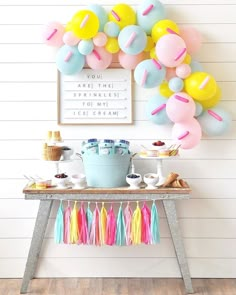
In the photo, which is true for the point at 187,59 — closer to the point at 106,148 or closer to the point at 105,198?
the point at 106,148

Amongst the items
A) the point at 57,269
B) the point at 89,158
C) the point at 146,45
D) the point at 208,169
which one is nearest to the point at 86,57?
Result: the point at 146,45

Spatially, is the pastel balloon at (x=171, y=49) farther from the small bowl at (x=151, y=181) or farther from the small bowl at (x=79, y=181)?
the small bowl at (x=79, y=181)

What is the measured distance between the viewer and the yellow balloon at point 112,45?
2670mm

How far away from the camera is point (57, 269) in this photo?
2928 millimetres

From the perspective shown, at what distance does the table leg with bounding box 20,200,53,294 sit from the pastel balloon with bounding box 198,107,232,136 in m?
0.97

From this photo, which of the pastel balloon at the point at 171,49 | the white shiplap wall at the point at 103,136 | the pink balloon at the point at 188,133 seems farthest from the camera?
the white shiplap wall at the point at 103,136

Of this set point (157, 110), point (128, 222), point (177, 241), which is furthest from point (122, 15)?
point (177, 241)

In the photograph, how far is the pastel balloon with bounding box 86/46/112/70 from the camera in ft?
8.79

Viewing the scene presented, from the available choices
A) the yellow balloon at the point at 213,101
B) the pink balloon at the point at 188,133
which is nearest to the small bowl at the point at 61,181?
the pink balloon at the point at 188,133

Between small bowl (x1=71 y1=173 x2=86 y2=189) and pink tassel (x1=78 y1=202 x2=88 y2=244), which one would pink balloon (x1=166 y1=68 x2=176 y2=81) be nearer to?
small bowl (x1=71 y1=173 x2=86 y2=189)

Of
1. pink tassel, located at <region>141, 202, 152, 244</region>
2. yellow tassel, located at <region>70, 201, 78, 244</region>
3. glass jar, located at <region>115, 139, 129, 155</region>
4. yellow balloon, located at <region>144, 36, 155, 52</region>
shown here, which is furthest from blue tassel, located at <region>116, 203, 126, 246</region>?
yellow balloon, located at <region>144, 36, 155, 52</region>

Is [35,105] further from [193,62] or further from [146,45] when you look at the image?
[193,62]

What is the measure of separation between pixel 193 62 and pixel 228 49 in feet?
0.81

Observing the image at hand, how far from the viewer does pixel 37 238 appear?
2697 mm
